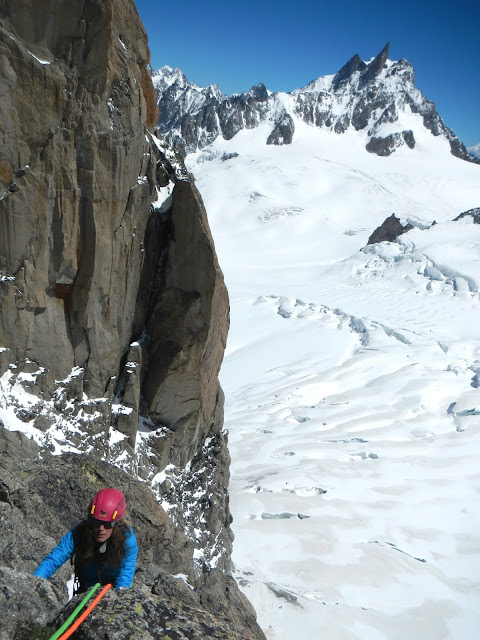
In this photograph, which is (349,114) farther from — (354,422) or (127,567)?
(127,567)

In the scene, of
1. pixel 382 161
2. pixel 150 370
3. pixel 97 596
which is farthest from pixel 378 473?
pixel 382 161

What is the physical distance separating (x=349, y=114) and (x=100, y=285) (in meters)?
143

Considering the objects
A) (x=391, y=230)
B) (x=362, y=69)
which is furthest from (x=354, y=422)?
(x=362, y=69)

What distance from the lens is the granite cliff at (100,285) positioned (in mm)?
10352

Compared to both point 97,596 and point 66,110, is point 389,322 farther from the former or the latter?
point 97,596

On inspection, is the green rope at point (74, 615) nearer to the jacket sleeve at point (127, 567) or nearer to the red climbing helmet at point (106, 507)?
the jacket sleeve at point (127, 567)

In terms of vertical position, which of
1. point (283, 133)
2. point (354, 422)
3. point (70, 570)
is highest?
point (283, 133)

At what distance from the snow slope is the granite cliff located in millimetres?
3933

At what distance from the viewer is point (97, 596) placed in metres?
3.85

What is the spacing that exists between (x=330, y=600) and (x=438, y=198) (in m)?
102

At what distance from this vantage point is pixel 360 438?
2612 centimetres

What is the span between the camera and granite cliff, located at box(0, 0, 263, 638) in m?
10.4

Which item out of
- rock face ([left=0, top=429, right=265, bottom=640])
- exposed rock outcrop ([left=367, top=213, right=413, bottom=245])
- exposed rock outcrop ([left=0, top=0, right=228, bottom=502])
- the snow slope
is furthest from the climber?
exposed rock outcrop ([left=367, top=213, right=413, bottom=245])

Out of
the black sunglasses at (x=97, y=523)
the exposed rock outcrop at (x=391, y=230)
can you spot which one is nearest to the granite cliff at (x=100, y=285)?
the black sunglasses at (x=97, y=523)
